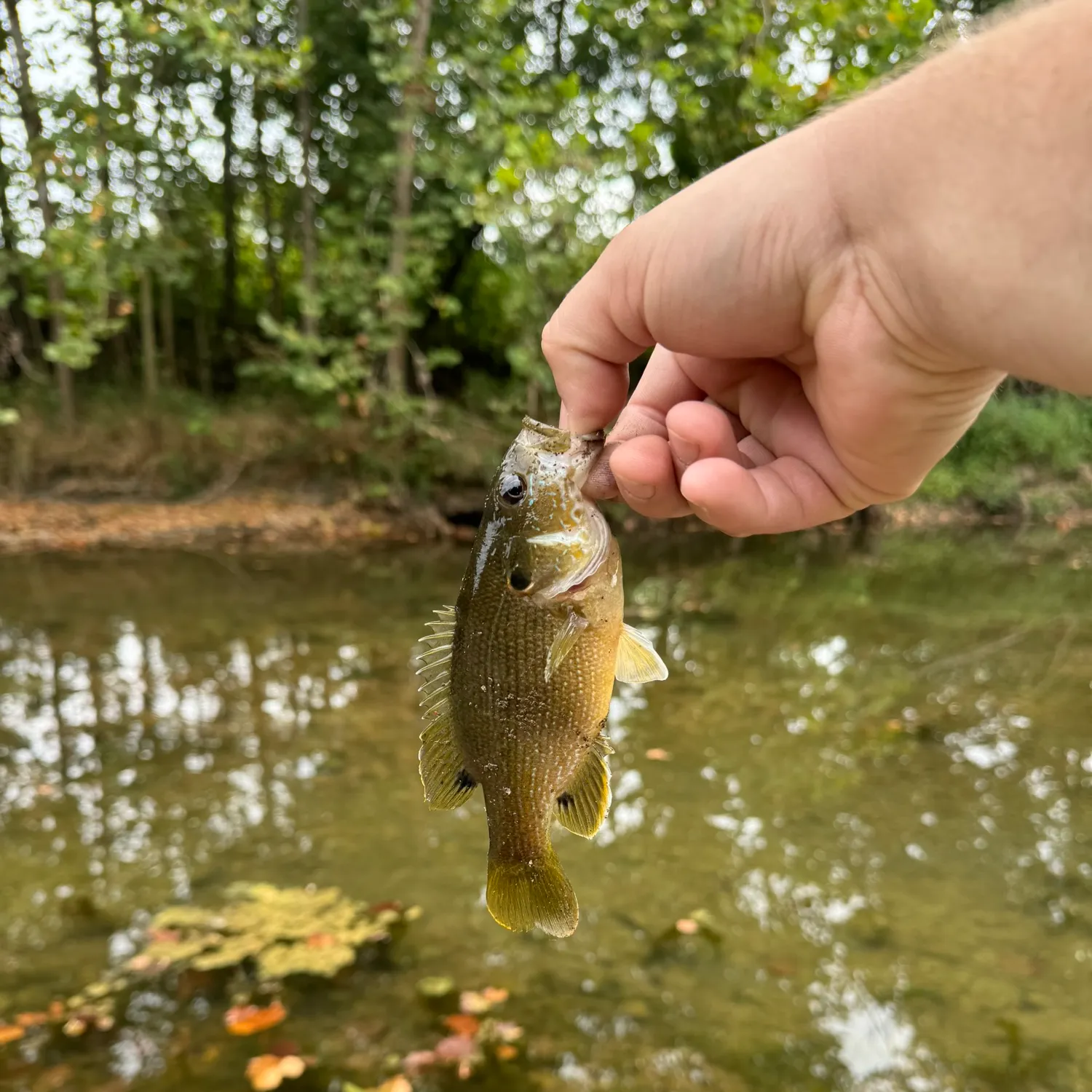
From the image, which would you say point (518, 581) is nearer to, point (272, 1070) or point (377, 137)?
point (272, 1070)

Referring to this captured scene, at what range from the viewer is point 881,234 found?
4.44ft

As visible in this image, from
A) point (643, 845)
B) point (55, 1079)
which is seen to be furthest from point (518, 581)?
point (643, 845)

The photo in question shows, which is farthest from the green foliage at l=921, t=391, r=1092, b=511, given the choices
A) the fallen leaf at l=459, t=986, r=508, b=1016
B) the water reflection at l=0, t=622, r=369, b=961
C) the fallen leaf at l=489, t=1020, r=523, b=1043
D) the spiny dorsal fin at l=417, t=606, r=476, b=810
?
the spiny dorsal fin at l=417, t=606, r=476, b=810

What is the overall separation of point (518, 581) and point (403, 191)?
10442 millimetres

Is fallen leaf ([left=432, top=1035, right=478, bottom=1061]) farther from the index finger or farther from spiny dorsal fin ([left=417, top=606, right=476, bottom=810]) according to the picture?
the index finger

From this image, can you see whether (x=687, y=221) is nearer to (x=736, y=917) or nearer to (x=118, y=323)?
(x=736, y=917)

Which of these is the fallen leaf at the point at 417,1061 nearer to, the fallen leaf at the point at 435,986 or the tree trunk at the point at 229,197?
the fallen leaf at the point at 435,986

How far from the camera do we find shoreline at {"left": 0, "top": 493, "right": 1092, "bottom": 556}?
10.8 m

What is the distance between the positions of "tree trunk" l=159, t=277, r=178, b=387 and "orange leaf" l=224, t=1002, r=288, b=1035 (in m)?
13.1

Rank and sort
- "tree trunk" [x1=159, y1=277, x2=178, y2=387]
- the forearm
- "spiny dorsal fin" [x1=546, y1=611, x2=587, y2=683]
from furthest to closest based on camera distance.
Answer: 1. "tree trunk" [x1=159, y1=277, x2=178, y2=387]
2. "spiny dorsal fin" [x1=546, y1=611, x2=587, y2=683]
3. the forearm

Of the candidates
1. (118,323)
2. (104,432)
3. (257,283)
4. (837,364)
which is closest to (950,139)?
(837,364)

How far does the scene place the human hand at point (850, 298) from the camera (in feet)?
3.68

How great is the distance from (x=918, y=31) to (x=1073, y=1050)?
8111 mm

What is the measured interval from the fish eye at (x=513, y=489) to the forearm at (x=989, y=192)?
78 cm
